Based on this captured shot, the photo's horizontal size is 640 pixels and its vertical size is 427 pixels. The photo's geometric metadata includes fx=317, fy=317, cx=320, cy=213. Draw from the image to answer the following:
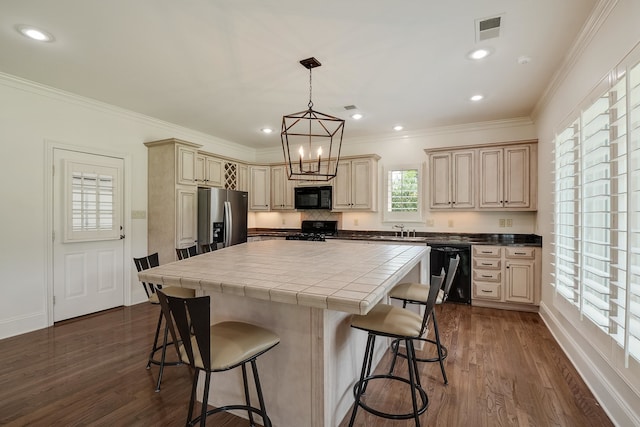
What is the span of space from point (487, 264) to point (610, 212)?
2737 millimetres

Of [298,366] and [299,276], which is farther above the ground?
[299,276]

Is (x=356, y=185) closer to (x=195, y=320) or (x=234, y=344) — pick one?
(x=234, y=344)

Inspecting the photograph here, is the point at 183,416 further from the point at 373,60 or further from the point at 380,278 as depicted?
the point at 373,60

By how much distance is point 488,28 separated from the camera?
240 centimetres

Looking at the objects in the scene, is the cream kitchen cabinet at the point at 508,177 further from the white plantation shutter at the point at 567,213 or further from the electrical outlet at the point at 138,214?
Answer: the electrical outlet at the point at 138,214

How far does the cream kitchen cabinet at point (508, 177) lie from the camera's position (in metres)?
4.28

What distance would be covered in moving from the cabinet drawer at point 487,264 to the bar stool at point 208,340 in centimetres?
358

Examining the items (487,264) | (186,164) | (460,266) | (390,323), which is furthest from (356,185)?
(390,323)

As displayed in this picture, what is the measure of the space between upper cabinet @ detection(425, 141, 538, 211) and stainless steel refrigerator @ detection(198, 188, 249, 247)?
10.3ft

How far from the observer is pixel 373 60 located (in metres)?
2.89

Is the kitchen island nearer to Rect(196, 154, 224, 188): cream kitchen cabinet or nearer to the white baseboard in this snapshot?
the white baseboard

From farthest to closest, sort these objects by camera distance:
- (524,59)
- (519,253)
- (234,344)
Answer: (519,253)
(524,59)
(234,344)

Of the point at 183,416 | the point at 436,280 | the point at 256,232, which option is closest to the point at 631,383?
the point at 436,280

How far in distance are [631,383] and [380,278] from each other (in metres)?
1.49
